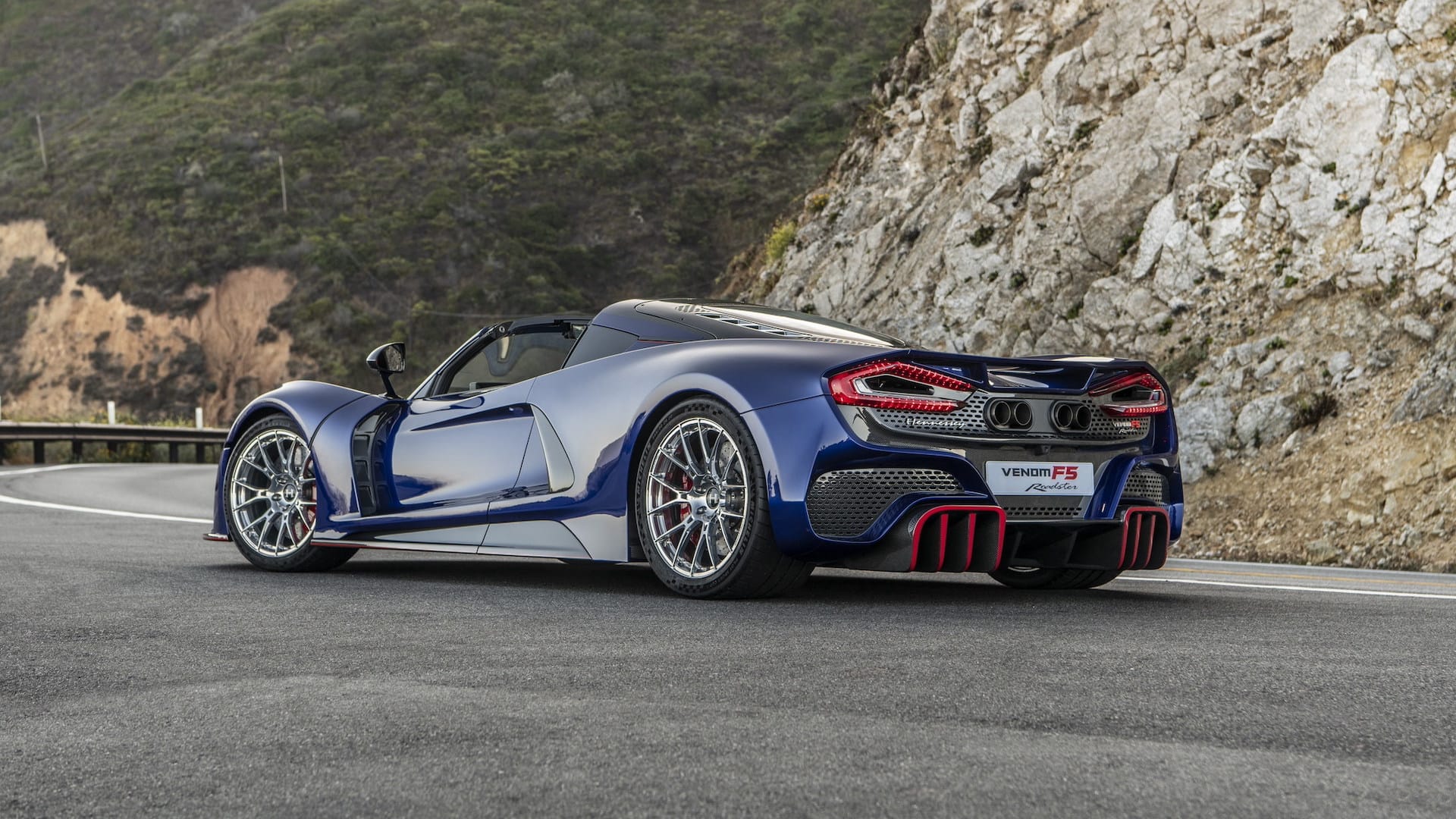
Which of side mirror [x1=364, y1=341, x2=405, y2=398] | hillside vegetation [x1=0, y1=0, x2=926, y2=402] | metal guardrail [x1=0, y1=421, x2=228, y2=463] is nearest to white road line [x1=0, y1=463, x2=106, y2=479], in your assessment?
metal guardrail [x1=0, y1=421, x2=228, y2=463]

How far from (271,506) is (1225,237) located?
438 inches

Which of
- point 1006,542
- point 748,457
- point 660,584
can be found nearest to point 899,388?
point 748,457

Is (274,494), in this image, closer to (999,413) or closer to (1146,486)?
(999,413)

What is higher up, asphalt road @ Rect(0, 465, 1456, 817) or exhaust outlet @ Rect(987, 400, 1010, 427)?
exhaust outlet @ Rect(987, 400, 1010, 427)

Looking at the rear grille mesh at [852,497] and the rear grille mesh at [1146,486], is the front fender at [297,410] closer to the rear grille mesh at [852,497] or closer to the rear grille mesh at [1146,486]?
the rear grille mesh at [852,497]

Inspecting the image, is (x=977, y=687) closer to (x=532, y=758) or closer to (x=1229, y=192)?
(x=532, y=758)

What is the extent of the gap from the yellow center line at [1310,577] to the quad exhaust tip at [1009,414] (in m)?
2.44

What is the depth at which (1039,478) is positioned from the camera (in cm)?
541

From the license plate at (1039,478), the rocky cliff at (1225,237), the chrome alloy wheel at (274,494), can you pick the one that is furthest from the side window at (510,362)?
the rocky cliff at (1225,237)

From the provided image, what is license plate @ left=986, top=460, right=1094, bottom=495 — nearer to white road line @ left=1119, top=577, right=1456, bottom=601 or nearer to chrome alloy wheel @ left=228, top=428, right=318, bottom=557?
white road line @ left=1119, top=577, right=1456, bottom=601

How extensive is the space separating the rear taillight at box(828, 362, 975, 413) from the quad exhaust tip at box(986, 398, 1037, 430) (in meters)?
0.11

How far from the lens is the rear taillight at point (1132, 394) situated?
570 centimetres

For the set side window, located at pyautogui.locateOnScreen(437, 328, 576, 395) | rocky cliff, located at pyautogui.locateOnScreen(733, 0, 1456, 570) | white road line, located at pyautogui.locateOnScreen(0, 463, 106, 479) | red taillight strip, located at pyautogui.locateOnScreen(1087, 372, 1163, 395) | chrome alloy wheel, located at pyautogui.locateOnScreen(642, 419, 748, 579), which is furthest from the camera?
white road line, located at pyautogui.locateOnScreen(0, 463, 106, 479)

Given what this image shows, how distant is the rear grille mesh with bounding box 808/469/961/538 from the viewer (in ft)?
16.8
